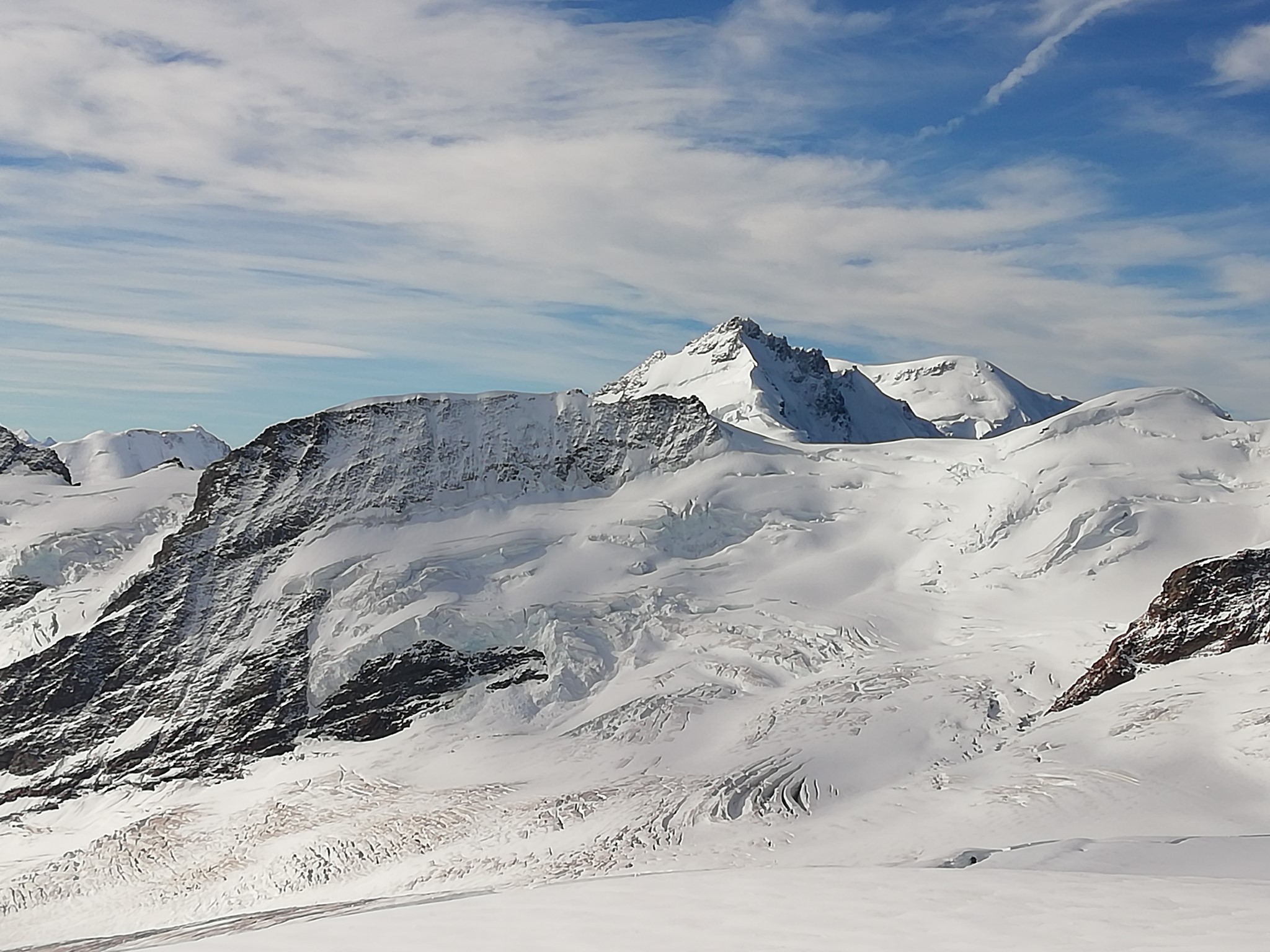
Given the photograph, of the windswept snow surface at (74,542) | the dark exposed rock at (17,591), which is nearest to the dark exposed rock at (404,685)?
the windswept snow surface at (74,542)

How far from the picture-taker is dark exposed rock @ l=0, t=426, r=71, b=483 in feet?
324

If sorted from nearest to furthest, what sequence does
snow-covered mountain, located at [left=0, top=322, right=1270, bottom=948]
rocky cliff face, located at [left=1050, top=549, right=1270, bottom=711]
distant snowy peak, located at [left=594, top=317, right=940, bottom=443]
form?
snow-covered mountain, located at [left=0, top=322, right=1270, bottom=948] < rocky cliff face, located at [left=1050, top=549, right=1270, bottom=711] < distant snowy peak, located at [left=594, top=317, right=940, bottom=443]

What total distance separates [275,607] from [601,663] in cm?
2225

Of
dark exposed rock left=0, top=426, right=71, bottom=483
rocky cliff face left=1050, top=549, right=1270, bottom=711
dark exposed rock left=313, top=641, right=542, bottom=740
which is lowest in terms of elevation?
dark exposed rock left=313, top=641, right=542, bottom=740

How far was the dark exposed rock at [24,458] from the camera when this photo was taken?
3885 inches

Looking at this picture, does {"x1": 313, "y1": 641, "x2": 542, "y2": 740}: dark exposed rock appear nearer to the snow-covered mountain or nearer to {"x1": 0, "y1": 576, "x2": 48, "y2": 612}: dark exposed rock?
the snow-covered mountain

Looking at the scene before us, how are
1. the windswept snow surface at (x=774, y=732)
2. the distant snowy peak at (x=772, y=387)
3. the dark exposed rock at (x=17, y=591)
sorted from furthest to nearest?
the distant snowy peak at (x=772, y=387), the dark exposed rock at (x=17, y=591), the windswept snow surface at (x=774, y=732)

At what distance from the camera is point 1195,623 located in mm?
47938

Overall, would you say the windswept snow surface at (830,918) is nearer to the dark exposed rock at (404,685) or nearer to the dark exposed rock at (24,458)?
the dark exposed rock at (404,685)

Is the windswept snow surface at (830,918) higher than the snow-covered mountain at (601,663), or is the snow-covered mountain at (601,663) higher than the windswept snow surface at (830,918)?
the windswept snow surface at (830,918)

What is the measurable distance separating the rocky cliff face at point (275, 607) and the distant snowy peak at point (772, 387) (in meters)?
53.9

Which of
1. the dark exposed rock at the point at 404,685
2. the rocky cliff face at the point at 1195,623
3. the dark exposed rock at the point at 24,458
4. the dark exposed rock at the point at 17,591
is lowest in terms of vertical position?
the dark exposed rock at the point at 404,685

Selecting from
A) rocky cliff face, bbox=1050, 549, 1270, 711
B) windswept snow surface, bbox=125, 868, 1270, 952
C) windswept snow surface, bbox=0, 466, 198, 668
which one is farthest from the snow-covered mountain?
windswept snow surface, bbox=125, 868, 1270, 952

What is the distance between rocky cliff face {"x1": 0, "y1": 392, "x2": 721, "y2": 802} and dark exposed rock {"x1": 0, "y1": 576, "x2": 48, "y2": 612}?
8821 millimetres
